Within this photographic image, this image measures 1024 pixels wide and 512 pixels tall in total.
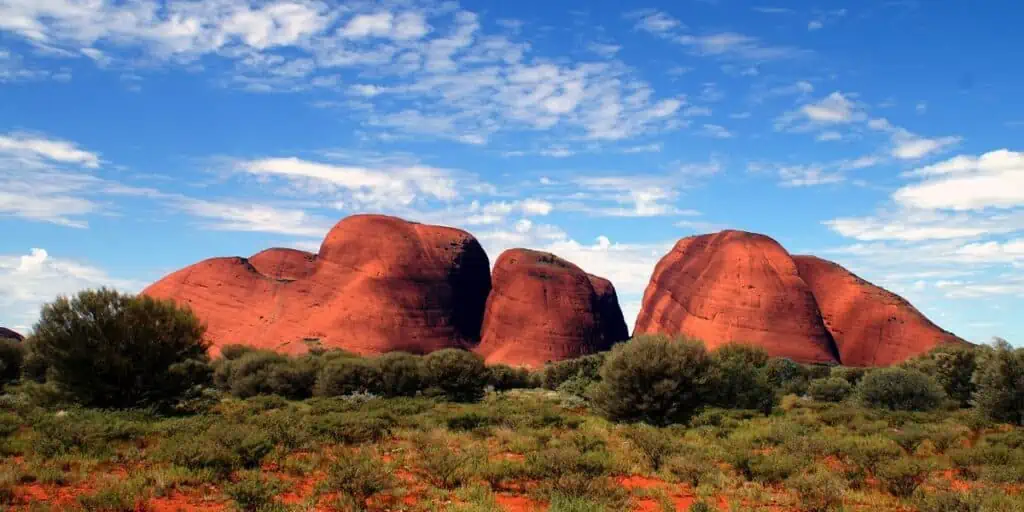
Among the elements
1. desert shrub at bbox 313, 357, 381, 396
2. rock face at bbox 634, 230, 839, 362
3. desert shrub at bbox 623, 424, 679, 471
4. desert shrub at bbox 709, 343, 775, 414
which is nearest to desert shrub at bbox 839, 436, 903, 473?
desert shrub at bbox 623, 424, 679, 471

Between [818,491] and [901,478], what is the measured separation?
Answer: 2.00 meters

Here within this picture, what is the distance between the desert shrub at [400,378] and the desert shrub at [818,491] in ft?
76.3

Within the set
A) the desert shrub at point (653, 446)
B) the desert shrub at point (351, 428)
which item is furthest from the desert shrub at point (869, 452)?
the desert shrub at point (351, 428)

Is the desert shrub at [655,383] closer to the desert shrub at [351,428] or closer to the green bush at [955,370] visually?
the desert shrub at [351,428]

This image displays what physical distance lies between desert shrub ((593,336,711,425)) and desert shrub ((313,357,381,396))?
46.5ft

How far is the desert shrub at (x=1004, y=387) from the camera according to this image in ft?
70.4

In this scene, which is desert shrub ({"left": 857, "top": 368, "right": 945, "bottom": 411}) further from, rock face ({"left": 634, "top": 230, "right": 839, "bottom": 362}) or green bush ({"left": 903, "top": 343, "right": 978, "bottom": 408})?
rock face ({"left": 634, "top": 230, "right": 839, "bottom": 362})

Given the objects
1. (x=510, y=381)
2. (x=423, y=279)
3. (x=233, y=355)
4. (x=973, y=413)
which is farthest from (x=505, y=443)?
(x=423, y=279)

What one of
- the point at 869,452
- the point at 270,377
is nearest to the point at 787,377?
the point at 270,377

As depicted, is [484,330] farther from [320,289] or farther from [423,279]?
[320,289]

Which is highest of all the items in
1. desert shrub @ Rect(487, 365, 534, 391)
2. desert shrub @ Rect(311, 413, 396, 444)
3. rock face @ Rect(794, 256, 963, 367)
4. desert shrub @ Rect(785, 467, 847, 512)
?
rock face @ Rect(794, 256, 963, 367)

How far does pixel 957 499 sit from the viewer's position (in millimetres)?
8562

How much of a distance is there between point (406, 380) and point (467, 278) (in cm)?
5004

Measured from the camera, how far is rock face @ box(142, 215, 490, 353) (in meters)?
71.4
